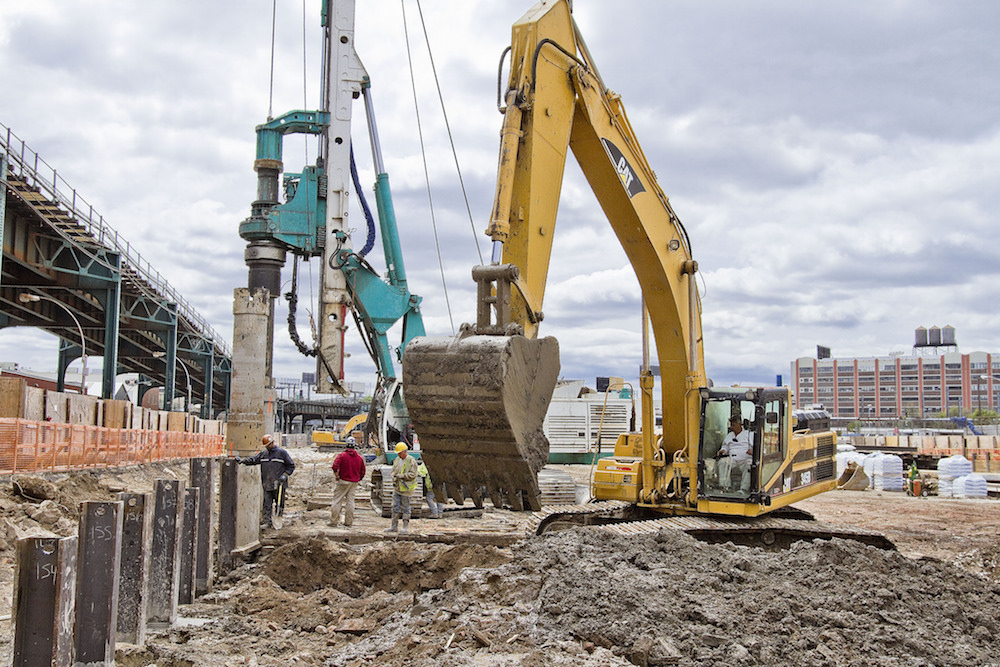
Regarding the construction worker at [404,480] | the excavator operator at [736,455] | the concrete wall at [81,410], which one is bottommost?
the construction worker at [404,480]

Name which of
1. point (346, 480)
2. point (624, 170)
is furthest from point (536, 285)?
point (346, 480)

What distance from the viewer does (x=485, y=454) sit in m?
6.48

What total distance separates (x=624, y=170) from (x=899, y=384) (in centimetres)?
13240

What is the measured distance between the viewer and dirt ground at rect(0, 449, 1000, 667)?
643cm

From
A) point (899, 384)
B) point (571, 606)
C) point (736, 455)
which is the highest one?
point (899, 384)

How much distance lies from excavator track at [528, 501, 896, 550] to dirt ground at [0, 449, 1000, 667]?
755 millimetres

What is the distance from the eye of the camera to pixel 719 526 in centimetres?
1059

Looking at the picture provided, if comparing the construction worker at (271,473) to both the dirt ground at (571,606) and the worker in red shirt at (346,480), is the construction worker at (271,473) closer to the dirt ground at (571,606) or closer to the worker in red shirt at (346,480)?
the worker in red shirt at (346,480)

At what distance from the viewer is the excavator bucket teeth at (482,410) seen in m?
6.30

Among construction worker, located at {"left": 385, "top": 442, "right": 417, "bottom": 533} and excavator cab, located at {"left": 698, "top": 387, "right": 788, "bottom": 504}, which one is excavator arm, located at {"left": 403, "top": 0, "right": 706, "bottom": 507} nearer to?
excavator cab, located at {"left": 698, "top": 387, "right": 788, "bottom": 504}

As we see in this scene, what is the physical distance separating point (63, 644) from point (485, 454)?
10.2 feet

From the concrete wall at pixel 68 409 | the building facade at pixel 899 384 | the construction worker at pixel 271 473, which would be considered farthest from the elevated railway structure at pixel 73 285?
the building facade at pixel 899 384

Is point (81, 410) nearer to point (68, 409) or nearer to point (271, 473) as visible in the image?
point (68, 409)

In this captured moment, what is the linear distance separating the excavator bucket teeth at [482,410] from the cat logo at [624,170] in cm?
370
